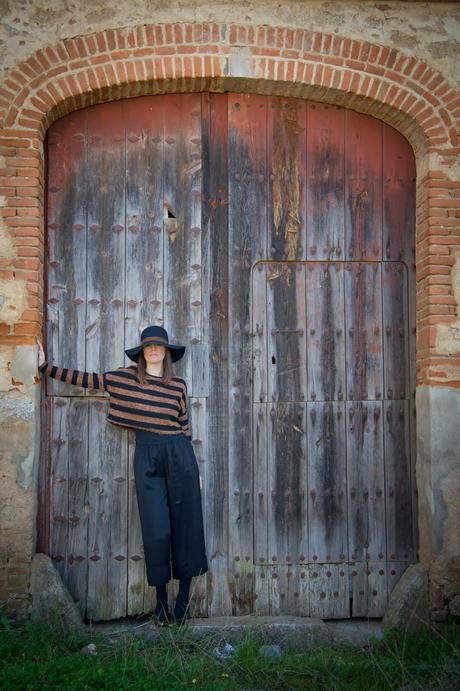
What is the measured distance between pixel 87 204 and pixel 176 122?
0.91 metres

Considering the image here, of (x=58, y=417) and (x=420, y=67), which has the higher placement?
(x=420, y=67)

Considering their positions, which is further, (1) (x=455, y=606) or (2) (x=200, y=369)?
(2) (x=200, y=369)

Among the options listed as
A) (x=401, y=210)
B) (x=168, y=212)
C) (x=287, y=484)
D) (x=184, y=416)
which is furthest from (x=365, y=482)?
(x=168, y=212)

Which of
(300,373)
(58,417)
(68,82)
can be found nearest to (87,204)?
(68,82)

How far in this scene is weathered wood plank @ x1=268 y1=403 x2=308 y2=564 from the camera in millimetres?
5199

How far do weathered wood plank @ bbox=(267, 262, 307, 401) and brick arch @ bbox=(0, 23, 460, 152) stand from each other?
1.36 meters

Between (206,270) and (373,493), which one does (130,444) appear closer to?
(206,270)

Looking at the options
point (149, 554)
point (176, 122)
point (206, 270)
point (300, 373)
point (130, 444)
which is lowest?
point (149, 554)

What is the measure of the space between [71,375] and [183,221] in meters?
1.41

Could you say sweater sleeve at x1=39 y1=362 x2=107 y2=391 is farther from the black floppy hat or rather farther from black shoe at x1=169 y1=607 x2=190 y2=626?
black shoe at x1=169 y1=607 x2=190 y2=626

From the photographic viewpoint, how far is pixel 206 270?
5.29 metres

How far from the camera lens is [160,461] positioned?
16.0ft

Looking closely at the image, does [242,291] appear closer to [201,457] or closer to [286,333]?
[286,333]

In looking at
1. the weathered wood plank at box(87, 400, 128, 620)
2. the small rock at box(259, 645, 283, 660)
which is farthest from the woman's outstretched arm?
the small rock at box(259, 645, 283, 660)
